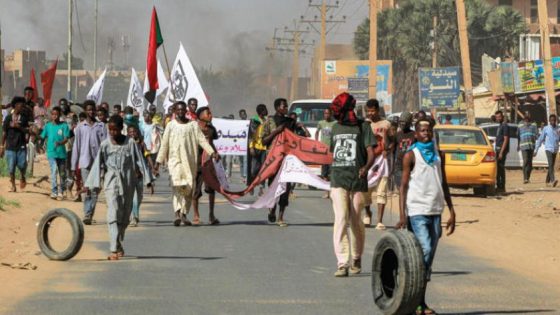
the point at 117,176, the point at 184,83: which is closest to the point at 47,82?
the point at 184,83

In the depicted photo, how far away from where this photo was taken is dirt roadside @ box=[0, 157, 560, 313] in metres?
12.0

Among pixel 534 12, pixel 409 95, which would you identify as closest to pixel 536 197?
pixel 409 95

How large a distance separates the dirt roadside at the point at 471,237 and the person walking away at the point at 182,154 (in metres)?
1.16

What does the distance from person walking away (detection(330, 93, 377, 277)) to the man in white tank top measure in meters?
1.91

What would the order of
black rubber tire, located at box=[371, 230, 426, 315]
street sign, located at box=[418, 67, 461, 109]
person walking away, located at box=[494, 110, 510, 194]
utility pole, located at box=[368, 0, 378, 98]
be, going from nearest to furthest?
black rubber tire, located at box=[371, 230, 426, 315] < person walking away, located at box=[494, 110, 510, 194] < utility pole, located at box=[368, 0, 378, 98] < street sign, located at box=[418, 67, 461, 109]

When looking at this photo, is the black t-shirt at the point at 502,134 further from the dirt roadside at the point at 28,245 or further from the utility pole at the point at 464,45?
the utility pole at the point at 464,45

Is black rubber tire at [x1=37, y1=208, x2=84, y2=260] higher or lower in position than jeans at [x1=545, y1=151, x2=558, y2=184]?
lower

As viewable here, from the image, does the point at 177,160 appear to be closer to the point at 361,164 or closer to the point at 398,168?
the point at 398,168

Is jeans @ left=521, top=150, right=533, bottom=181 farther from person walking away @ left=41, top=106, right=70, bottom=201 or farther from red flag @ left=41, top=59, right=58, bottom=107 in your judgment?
red flag @ left=41, top=59, right=58, bottom=107

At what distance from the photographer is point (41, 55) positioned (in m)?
127

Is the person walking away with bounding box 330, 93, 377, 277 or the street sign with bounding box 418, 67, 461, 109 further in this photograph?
the street sign with bounding box 418, 67, 461, 109

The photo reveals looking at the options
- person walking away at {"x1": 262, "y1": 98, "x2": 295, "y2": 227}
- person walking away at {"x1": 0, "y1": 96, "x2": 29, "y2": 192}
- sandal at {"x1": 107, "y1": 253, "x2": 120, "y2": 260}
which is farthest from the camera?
person walking away at {"x1": 0, "y1": 96, "x2": 29, "y2": 192}

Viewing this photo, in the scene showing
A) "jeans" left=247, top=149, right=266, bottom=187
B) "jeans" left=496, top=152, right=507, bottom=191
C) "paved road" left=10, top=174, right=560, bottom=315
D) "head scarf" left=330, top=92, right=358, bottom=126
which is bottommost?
"paved road" left=10, top=174, right=560, bottom=315

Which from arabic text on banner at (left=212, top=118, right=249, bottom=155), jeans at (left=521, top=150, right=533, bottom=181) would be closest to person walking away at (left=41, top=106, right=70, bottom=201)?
arabic text on banner at (left=212, top=118, right=249, bottom=155)
